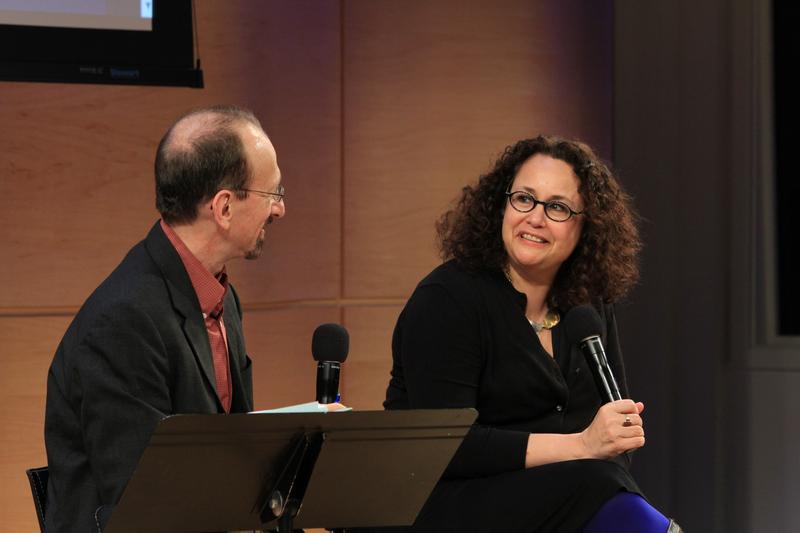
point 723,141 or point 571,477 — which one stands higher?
point 723,141

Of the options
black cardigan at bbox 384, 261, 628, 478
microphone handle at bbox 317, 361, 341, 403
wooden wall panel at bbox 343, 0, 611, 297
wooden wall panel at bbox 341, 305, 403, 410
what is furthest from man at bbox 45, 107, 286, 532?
wooden wall panel at bbox 343, 0, 611, 297

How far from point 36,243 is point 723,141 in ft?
7.54

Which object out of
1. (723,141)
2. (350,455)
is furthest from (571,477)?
(723,141)

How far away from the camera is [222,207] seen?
226cm

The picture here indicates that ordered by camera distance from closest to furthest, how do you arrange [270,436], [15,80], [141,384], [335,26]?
[270,436]
[141,384]
[15,80]
[335,26]

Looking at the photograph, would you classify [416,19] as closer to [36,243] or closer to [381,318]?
[381,318]

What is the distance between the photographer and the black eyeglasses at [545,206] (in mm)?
2727

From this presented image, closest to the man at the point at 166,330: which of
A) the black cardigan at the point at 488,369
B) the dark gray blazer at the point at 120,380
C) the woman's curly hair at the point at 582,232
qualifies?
the dark gray blazer at the point at 120,380

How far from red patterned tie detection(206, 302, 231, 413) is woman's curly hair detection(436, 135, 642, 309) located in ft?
2.26

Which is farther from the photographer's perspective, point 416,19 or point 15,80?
point 416,19

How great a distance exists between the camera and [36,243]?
342 cm

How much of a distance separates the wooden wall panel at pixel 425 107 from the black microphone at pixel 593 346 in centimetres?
163

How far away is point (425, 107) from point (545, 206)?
54.4 inches

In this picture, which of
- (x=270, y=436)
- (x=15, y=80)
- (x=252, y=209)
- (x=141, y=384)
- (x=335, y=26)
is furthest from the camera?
(x=335, y=26)
